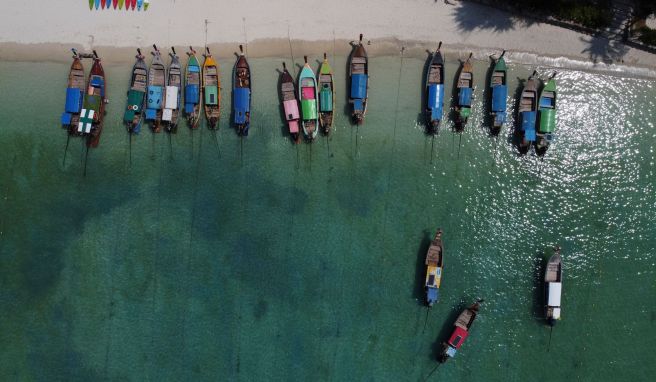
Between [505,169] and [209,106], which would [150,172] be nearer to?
[209,106]

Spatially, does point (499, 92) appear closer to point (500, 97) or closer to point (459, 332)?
point (500, 97)

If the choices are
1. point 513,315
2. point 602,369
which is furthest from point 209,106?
point 602,369

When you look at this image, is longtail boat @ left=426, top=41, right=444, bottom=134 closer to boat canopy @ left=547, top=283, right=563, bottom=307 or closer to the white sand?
the white sand

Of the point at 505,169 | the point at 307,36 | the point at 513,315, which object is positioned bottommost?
the point at 513,315

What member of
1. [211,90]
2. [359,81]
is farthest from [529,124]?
[211,90]

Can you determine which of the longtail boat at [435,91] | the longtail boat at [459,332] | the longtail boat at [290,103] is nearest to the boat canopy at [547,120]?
the longtail boat at [435,91]

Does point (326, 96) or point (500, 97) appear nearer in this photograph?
point (500, 97)
